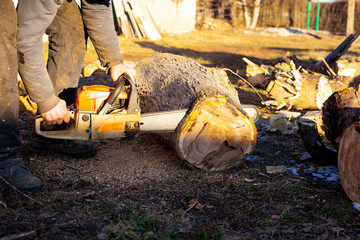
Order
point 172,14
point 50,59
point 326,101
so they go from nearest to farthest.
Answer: point 50,59 → point 326,101 → point 172,14

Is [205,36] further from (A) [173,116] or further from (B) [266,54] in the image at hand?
(A) [173,116]

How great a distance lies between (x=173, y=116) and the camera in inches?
120

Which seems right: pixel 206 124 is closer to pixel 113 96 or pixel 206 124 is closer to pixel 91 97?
pixel 113 96

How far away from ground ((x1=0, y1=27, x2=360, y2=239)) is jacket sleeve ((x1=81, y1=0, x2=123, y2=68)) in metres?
0.89

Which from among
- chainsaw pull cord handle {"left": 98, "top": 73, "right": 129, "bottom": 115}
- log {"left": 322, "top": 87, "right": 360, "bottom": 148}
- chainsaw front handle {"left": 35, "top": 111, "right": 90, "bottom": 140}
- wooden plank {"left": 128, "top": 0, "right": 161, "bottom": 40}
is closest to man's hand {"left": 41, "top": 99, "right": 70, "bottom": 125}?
chainsaw front handle {"left": 35, "top": 111, "right": 90, "bottom": 140}

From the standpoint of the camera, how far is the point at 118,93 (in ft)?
9.17

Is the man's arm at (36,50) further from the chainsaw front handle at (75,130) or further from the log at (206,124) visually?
the log at (206,124)

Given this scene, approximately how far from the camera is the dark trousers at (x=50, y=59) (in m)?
2.43

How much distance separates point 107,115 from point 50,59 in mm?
763

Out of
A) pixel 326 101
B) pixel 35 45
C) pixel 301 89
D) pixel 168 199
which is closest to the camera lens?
pixel 35 45

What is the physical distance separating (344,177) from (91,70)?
5143mm

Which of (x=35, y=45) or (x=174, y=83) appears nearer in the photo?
(x=35, y=45)

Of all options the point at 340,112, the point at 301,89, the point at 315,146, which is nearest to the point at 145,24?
the point at 301,89

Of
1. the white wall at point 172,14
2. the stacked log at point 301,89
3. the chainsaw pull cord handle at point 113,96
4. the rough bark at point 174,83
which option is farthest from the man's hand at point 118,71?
the white wall at point 172,14
